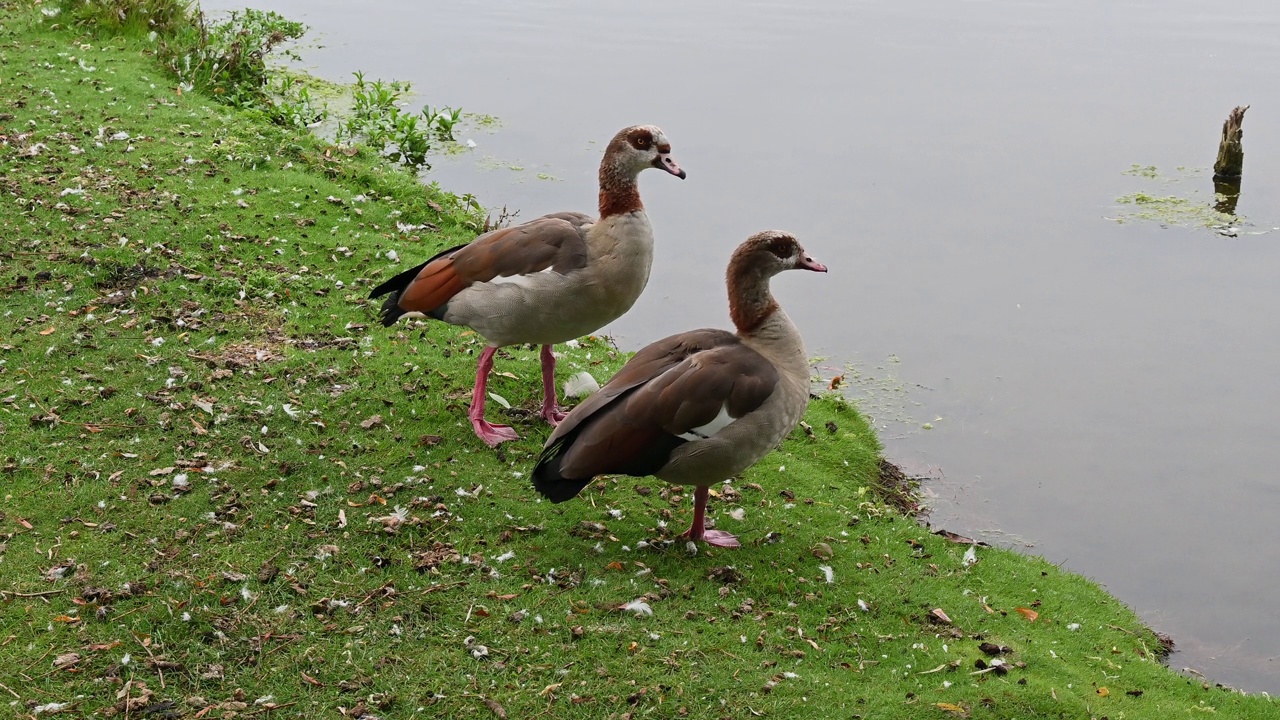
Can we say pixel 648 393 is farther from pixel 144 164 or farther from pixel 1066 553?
pixel 144 164

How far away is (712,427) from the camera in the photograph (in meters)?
6.52

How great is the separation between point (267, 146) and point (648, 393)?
9116mm

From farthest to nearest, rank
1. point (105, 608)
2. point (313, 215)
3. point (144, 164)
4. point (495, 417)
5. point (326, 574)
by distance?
point (144, 164) < point (313, 215) < point (495, 417) < point (326, 574) < point (105, 608)

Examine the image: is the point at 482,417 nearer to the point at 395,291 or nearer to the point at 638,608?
the point at 395,291

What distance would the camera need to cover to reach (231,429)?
780cm

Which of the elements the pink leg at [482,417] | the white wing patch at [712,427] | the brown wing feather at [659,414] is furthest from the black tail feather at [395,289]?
the white wing patch at [712,427]

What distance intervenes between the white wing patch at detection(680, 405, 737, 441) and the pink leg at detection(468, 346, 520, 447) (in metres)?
2.06

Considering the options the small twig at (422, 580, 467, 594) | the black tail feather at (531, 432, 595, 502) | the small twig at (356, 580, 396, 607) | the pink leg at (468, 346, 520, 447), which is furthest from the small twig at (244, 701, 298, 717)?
the pink leg at (468, 346, 520, 447)

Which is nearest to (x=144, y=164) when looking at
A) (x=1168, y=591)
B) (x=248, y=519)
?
(x=248, y=519)

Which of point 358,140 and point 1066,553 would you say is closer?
point 1066,553

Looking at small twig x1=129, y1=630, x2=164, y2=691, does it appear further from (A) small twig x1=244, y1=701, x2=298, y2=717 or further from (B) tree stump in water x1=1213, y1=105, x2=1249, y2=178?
(B) tree stump in water x1=1213, y1=105, x2=1249, y2=178

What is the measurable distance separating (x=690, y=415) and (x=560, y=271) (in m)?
1.72

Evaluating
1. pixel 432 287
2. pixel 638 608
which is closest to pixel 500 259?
pixel 432 287

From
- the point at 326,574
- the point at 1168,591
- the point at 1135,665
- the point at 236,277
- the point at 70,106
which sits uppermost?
the point at 70,106
